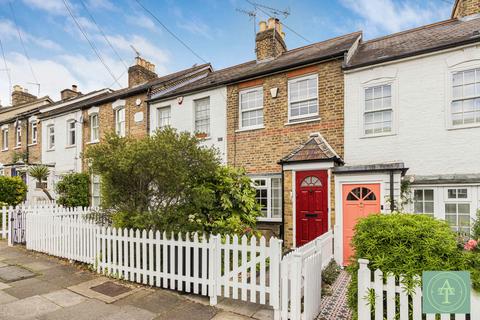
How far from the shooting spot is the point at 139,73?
688 inches

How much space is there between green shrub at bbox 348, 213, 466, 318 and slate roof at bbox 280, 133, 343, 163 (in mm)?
4868

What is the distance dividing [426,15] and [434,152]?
24.4 ft

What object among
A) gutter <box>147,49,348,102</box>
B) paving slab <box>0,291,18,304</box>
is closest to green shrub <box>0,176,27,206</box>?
gutter <box>147,49,348,102</box>

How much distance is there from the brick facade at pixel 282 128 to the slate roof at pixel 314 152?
233mm

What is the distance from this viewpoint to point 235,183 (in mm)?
7355

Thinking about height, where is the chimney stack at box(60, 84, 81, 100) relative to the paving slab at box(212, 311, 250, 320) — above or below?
above

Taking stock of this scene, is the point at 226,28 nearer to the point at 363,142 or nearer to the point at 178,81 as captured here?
the point at 178,81

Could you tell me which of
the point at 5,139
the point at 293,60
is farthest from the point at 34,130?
the point at 293,60

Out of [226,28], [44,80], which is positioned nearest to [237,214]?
[226,28]

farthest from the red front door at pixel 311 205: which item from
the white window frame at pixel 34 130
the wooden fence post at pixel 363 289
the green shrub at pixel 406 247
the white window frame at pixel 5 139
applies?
the white window frame at pixel 5 139

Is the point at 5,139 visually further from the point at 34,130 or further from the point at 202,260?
the point at 202,260

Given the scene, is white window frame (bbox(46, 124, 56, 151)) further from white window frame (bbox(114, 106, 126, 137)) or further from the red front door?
the red front door

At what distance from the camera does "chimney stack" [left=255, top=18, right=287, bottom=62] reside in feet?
43.5

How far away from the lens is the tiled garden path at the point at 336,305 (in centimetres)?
485
